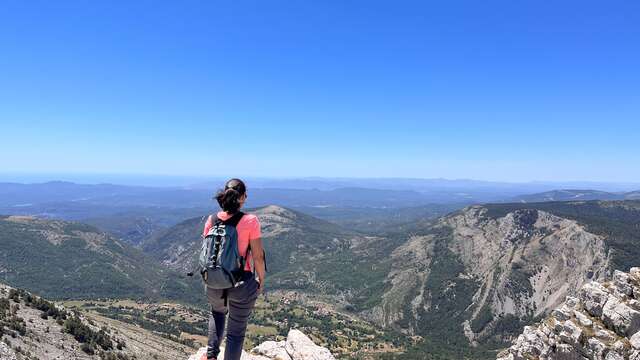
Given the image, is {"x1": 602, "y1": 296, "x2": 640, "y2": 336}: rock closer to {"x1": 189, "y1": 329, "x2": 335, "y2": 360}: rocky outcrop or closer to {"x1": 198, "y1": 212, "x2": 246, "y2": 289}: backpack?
{"x1": 189, "y1": 329, "x2": 335, "y2": 360}: rocky outcrop

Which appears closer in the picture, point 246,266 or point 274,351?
point 246,266

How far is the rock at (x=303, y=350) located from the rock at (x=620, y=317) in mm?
30709

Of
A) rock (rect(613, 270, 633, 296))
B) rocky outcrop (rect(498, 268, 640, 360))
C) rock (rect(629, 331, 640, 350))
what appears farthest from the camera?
rock (rect(613, 270, 633, 296))

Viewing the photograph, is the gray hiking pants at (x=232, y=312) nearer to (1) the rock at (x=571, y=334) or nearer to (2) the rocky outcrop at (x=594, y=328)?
(2) the rocky outcrop at (x=594, y=328)

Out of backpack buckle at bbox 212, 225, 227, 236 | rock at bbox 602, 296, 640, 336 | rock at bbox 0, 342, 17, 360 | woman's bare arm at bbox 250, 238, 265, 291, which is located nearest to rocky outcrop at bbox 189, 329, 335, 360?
woman's bare arm at bbox 250, 238, 265, 291

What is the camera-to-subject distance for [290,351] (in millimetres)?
24578

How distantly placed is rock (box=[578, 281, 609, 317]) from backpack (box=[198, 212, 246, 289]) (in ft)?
143

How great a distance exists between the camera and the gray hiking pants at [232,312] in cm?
1200

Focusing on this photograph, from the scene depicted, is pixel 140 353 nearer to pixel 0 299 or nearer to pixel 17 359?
pixel 0 299

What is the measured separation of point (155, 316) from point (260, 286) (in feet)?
679

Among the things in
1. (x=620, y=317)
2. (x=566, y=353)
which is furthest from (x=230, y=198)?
(x=620, y=317)

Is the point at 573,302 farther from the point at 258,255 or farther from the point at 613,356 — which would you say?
the point at 258,255

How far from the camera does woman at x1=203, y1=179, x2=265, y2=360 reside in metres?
11.8

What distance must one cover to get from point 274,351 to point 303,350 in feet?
5.74
